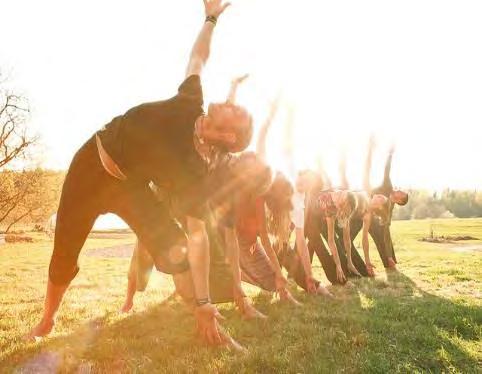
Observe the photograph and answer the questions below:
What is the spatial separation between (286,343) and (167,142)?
237 cm

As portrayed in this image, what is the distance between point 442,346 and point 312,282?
334 centimetres

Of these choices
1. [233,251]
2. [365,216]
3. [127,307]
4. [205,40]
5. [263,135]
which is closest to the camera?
[205,40]

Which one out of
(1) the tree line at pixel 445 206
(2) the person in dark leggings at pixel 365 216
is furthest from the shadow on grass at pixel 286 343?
(1) the tree line at pixel 445 206

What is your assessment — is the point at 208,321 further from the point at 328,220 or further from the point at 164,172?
the point at 328,220

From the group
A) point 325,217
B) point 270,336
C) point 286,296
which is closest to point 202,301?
point 270,336

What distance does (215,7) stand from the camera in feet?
14.1

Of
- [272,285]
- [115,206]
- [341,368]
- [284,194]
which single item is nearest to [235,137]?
[115,206]

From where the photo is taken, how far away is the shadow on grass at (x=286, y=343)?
12.8 ft

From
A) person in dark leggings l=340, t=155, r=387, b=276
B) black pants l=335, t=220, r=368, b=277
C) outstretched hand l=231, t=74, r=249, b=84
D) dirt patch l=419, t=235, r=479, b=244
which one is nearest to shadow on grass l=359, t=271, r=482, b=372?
black pants l=335, t=220, r=368, b=277

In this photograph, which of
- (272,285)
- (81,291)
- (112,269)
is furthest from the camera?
(112,269)

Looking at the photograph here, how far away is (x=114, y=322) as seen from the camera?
5.59m

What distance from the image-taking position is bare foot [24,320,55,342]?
4.63m

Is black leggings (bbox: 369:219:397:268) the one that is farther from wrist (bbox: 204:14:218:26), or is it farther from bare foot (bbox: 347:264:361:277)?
wrist (bbox: 204:14:218:26)

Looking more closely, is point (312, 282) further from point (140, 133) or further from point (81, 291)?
point (140, 133)
